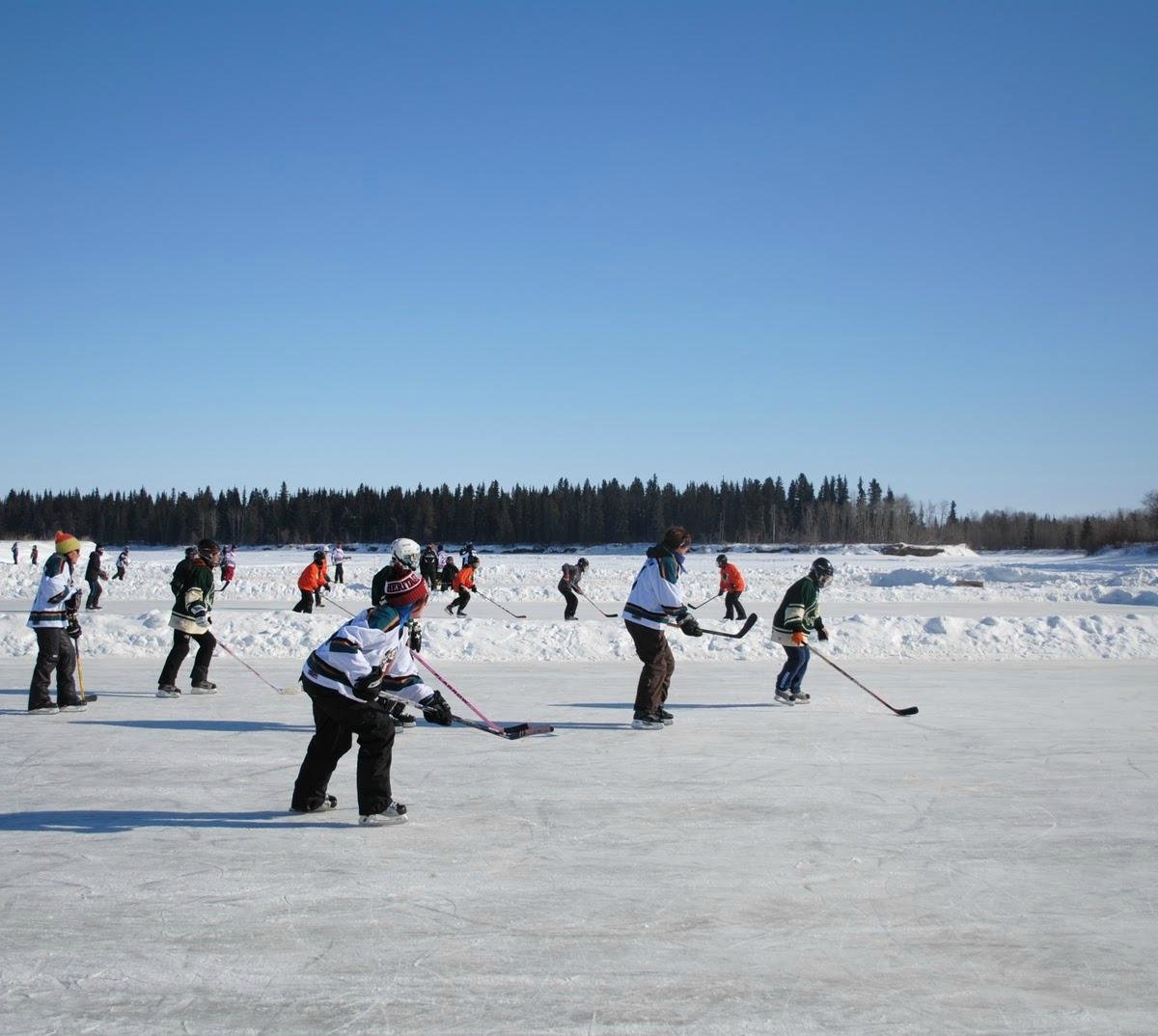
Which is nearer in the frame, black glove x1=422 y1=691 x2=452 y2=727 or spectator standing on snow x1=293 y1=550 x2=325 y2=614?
black glove x1=422 y1=691 x2=452 y2=727

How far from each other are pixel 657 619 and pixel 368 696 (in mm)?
3734

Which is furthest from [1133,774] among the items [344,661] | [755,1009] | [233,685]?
[233,685]

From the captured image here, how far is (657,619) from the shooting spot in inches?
333

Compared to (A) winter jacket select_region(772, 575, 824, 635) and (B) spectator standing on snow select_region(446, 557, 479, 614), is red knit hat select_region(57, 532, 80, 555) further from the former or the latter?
(B) spectator standing on snow select_region(446, 557, 479, 614)

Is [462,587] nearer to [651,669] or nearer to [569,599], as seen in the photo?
[569,599]

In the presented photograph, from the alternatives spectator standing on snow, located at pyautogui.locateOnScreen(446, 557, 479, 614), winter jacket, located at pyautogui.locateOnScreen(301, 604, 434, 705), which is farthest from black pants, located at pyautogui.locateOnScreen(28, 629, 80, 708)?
spectator standing on snow, located at pyautogui.locateOnScreen(446, 557, 479, 614)

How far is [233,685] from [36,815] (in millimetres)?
5374

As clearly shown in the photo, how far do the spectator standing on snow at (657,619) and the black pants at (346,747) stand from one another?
332 cm

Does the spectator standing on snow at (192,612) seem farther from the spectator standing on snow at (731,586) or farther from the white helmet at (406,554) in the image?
the spectator standing on snow at (731,586)

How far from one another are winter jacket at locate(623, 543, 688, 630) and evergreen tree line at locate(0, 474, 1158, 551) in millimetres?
102357

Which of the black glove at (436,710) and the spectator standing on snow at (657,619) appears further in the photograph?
the spectator standing on snow at (657,619)

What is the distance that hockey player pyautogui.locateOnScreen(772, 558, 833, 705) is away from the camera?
371 inches

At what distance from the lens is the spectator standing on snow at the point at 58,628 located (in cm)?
884

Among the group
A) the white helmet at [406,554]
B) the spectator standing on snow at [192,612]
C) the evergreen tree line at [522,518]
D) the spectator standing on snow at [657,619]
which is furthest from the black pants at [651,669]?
the evergreen tree line at [522,518]
